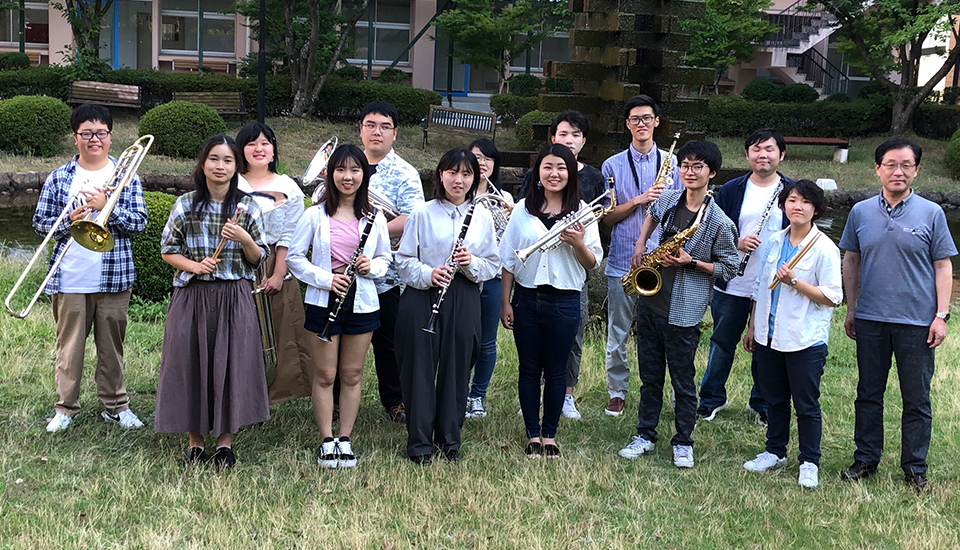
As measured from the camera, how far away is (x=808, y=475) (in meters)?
4.91

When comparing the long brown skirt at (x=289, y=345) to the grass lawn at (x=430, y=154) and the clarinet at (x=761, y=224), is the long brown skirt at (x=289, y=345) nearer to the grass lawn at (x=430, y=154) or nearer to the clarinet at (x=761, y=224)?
the clarinet at (x=761, y=224)

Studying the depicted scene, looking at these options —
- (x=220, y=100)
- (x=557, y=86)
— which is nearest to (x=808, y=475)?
(x=220, y=100)

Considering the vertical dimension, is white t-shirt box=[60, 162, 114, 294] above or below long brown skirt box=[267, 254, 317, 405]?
above

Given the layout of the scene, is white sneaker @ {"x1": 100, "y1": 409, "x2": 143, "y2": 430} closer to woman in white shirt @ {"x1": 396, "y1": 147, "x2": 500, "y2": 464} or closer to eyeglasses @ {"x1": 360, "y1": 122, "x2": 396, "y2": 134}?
woman in white shirt @ {"x1": 396, "y1": 147, "x2": 500, "y2": 464}

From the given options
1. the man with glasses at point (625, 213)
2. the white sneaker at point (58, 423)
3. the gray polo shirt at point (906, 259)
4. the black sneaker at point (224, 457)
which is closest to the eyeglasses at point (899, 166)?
the gray polo shirt at point (906, 259)

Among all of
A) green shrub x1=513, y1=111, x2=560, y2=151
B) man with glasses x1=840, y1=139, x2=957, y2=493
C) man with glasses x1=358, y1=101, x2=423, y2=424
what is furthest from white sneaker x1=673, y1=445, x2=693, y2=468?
green shrub x1=513, y1=111, x2=560, y2=151

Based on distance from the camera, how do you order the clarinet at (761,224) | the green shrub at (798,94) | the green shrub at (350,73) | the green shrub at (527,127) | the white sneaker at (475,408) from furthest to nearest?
the green shrub at (798,94), the green shrub at (350,73), the green shrub at (527,127), the white sneaker at (475,408), the clarinet at (761,224)

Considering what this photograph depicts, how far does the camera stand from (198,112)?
17.9 meters

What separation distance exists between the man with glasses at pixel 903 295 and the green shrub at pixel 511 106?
19.7m

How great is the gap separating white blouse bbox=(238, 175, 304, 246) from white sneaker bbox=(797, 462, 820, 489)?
3.08 metres

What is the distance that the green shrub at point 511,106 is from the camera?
79.8 feet

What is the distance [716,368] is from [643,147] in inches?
60.5

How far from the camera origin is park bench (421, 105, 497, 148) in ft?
72.6

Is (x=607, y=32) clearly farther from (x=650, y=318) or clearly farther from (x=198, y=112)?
(x=198, y=112)
